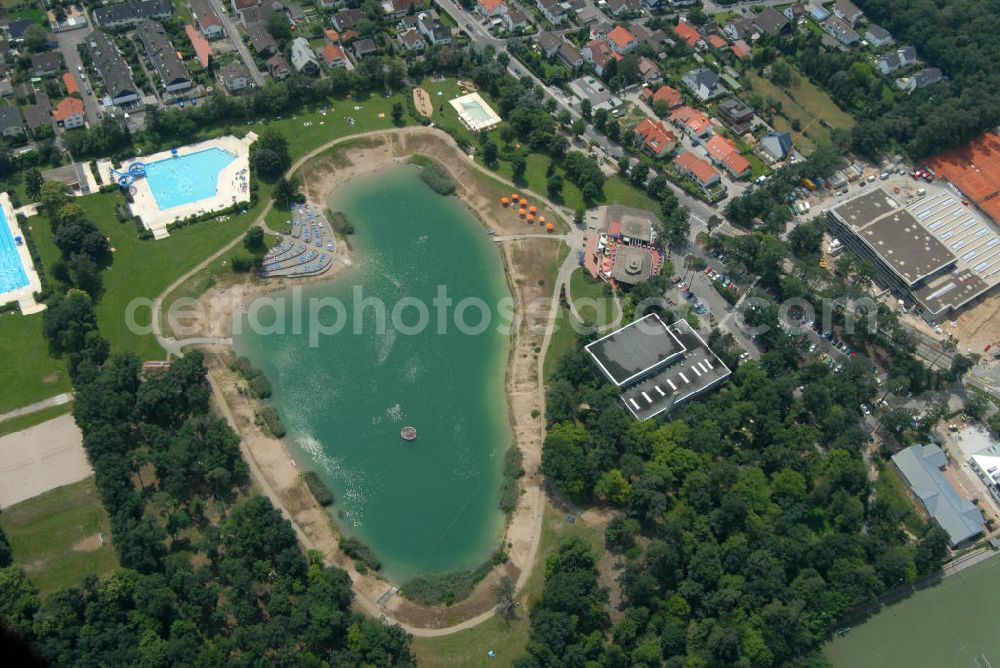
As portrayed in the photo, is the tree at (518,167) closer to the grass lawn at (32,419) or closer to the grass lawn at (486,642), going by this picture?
the grass lawn at (486,642)

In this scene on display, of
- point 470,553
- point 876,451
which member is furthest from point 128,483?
point 876,451

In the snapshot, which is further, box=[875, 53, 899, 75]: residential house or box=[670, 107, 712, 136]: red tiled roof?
box=[875, 53, 899, 75]: residential house

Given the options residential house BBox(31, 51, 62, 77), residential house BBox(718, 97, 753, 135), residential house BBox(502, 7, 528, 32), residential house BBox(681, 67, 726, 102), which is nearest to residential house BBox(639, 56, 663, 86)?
residential house BBox(681, 67, 726, 102)

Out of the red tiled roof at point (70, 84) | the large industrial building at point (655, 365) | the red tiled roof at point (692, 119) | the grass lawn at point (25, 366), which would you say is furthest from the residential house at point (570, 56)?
the grass lawn at point (25, 366)

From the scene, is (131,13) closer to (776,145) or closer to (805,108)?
(776,145)

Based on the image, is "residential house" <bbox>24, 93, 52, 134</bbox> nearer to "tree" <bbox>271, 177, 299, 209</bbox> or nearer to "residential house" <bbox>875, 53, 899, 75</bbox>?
"tree" <bbox>271, 177, 299, 209</bbox>

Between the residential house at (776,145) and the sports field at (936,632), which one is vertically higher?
the residential house at (776,145)

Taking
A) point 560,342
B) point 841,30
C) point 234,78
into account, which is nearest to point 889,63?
point 841,30
